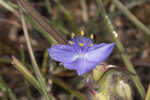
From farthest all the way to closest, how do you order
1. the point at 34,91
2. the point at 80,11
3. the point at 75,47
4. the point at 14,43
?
the point at 80,11 → the point at 14,43 → the point at 34,91 → the point at 75,47

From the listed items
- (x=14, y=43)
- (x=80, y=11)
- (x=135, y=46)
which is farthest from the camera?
(x=80, y=11)

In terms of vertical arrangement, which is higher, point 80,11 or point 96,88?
point 80,11

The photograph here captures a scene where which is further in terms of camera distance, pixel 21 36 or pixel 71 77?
pixel 21 36

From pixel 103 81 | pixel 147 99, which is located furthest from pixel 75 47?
pixel 147 99

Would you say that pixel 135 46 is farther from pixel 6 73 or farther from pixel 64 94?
pixel 6 73

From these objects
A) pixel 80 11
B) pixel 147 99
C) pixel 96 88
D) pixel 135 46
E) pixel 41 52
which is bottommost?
pixel 147 99
